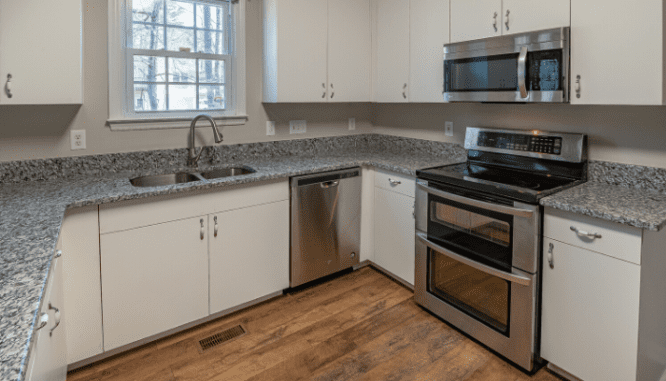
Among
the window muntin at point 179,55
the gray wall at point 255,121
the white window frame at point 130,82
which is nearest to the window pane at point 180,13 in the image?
the window muntin at point 179,55

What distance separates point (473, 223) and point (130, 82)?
7.20ft

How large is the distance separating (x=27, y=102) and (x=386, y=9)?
2.35 metres

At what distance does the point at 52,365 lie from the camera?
130cm

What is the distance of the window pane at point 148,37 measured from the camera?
2562 mm

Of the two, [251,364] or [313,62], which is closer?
[251,364]

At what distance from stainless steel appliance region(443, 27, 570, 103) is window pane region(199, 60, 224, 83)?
1529mm

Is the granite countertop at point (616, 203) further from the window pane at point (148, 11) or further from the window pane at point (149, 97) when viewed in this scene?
the window pane at point (148, 11)

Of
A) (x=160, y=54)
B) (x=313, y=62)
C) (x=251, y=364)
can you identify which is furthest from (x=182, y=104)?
(x=251, y=364)

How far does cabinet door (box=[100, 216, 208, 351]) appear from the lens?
81.2 inches

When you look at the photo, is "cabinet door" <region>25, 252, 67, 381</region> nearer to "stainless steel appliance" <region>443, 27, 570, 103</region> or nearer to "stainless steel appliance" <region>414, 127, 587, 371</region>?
"stainless steel appliance" <region>414, 127, 587, 371</region>

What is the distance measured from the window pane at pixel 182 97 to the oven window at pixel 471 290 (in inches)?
73.1

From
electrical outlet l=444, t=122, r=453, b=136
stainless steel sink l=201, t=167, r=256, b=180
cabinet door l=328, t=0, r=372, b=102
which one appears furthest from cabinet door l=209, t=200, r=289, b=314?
electrical outlet l=444, t=122, r=453, b=136

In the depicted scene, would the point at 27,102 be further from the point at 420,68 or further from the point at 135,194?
the point at 420,68

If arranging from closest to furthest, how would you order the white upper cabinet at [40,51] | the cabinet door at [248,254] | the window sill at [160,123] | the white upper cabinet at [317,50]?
the white upper cabinet at [40,51] < the cabinet door at [248,254] < the window sill at [160,123] < the white upper cabinet at [317,50]
